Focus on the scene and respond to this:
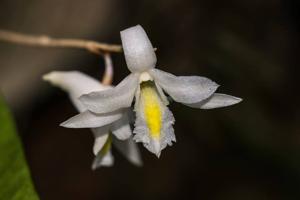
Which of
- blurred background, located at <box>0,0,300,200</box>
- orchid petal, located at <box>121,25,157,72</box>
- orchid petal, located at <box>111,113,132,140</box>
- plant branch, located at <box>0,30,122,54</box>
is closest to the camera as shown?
orchid petal, located at <box>121,25,157,72</box>

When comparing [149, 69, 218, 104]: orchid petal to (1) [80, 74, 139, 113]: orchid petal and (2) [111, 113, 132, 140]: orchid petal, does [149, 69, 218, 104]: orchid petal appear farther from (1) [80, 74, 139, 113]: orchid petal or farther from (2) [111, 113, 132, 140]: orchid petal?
(2) [111, 113, 132, 140]: orchid petal

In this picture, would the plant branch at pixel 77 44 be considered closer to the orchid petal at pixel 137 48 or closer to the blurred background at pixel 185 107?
the orchid petal at pixel 137 48

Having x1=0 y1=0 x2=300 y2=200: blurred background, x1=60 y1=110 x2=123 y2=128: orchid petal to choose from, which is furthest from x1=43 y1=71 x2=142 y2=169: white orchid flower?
x1=0 y1=0 x2=300 y2=200: blurred background

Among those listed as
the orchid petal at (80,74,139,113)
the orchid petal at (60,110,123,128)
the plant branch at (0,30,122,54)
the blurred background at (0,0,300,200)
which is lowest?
the blurred background at (0,0,300,200)

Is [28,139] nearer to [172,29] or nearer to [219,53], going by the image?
[172,29]

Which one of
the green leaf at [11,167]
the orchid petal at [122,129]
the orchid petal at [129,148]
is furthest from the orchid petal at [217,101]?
the green leaf at [11,167]

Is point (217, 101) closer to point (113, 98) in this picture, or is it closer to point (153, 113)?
point (153, 113)

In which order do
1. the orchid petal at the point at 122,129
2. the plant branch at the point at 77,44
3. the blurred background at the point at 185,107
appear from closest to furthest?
the orchid petal at the point at 122,129, the plant branch at the point at 77,44, the blurred background at the point at 185,107
